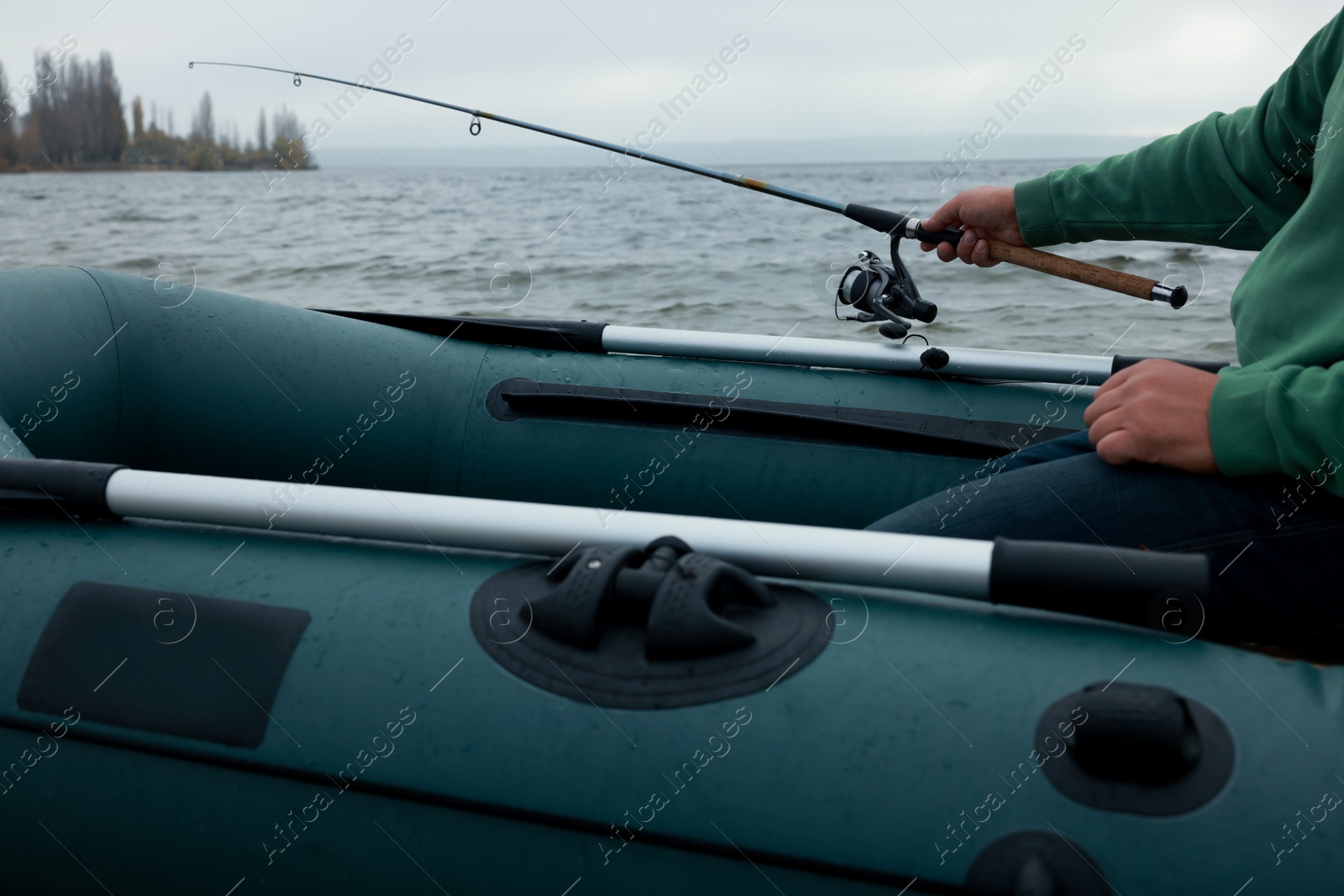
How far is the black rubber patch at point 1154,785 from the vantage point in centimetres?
78

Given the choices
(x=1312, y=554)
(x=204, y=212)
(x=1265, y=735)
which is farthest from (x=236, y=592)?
(x=204, y=212)

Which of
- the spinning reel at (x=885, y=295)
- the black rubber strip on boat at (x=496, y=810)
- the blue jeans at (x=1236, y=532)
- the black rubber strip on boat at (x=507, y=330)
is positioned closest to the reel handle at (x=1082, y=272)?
the spinning reel at (x=885, y=295)

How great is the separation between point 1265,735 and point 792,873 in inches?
15.5

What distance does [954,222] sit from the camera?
1.65 m

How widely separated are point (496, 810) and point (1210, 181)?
1.16 meters

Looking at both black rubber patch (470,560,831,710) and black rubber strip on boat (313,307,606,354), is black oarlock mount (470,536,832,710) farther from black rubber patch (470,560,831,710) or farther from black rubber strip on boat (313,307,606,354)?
black rubber strip on boat (313,307,606,354)

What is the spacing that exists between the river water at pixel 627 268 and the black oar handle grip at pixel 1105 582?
0.86m

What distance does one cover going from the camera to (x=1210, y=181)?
4.26 feet

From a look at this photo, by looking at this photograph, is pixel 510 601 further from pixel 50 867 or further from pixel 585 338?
pixel 585 338

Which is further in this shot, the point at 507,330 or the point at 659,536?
the point at 507,330

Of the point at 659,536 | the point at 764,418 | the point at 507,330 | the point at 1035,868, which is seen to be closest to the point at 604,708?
the point at 659,536

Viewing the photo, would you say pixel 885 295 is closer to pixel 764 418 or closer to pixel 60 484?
pixel 764 418

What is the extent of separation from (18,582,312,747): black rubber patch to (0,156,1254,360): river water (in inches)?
50.2

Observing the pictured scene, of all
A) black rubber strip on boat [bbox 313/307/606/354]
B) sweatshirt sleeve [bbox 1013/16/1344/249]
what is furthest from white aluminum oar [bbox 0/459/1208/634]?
black rubber strip on boat [bbox 313/307/606/354]
